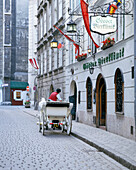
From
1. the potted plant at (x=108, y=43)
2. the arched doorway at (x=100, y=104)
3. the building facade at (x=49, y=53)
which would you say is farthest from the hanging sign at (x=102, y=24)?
the building facade at (x=49, y=53)

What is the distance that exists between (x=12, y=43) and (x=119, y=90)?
47.9 m

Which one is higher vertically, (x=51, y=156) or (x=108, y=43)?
(x=108, y=43)

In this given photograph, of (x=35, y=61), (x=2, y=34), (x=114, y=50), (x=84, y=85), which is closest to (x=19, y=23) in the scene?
(x=2, y=34)

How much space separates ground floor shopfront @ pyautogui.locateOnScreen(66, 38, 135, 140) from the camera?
12398 millimetres

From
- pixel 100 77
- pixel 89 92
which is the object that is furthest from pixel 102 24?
pixel 89 92

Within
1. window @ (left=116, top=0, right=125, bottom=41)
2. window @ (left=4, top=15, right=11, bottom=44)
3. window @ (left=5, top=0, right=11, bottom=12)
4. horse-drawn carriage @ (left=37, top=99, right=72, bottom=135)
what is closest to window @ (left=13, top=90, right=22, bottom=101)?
window @ (left=4, top=15, right=11, bottom=44)

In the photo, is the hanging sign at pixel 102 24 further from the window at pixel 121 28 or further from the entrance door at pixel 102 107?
the entrance door at pixel 102 107

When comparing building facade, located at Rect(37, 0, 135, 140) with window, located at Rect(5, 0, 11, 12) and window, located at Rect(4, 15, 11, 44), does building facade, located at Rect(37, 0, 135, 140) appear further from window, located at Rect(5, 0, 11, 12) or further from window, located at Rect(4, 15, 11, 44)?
window, located at Rect(5, 0, 11, 12)

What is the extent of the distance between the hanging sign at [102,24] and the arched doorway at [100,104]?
16.1 ft

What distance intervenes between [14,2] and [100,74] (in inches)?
1832

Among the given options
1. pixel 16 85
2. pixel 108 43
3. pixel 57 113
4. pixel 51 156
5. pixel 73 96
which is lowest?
pixel 51 156

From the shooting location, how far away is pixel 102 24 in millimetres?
11852

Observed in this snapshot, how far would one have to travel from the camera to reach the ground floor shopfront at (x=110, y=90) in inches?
488

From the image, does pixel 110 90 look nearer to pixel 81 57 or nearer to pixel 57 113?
pixel 57 113
